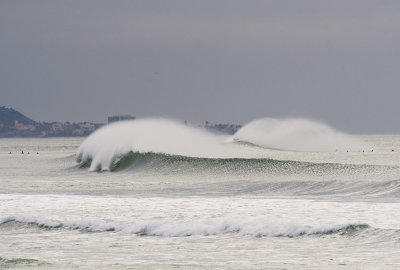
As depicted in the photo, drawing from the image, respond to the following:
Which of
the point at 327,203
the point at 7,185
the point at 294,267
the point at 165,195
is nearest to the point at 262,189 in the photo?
the point at 165,195

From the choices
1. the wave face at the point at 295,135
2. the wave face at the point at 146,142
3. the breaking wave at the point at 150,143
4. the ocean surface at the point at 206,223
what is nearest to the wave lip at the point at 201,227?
the ocean surface at the point at 206,223

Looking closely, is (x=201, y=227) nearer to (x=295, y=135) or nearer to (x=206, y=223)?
(x=206, y=223)

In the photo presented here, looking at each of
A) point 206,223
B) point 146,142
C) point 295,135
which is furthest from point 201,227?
point 295,135

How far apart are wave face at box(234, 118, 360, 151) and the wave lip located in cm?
5528

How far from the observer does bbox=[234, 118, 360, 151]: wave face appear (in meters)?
72.8

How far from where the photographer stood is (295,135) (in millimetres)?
78250

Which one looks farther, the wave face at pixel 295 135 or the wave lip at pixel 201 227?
the wave face at pixel 295 135

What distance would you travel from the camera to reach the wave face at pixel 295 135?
72.8 metres

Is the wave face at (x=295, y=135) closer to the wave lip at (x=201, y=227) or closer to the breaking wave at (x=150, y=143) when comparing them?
the breaking wave at (x=150, y=143)

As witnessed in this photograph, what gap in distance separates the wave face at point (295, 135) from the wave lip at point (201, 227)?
5528 cm

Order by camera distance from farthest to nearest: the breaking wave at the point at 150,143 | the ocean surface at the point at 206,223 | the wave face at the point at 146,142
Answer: the wave face at the point at 146,142 < the breaking wave at the point at 150,143 < the ocean surface at the point at 206,223

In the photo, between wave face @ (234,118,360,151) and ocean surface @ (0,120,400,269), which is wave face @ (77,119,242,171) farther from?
wave face @ (234,118,360,151)

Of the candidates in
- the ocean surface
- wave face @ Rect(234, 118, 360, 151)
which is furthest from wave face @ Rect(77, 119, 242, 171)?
wave face @ Rect(234, 118, 360, 151)

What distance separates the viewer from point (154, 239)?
13.8 meters
